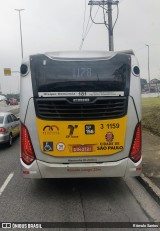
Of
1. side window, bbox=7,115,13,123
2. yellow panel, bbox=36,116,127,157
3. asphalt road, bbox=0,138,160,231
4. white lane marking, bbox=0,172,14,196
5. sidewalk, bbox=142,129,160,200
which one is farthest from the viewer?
side window, bbox=7,115,13,123

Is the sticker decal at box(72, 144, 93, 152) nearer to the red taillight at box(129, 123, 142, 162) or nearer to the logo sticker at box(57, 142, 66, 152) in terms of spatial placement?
the logo sticker at box(57, 142, 66, 152)

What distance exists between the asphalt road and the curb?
0.09m

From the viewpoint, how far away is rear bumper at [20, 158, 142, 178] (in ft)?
19.6

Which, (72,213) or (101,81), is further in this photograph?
(101,81)

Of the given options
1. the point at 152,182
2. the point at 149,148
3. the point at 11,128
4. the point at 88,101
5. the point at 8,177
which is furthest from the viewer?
the point at 11,128

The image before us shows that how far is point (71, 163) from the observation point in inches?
237

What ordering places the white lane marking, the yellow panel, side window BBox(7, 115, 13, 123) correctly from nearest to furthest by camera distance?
the yellow panel
the white lane marking
side window BBox(7, 115, 13, 123)

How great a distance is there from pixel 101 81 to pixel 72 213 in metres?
2.48

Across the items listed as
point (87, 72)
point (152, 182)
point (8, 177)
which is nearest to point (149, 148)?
point (152, 182)

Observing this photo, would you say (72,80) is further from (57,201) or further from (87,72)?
(57,201)

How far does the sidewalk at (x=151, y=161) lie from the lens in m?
6.89

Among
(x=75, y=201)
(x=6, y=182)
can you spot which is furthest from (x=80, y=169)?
(x=6, y=182)

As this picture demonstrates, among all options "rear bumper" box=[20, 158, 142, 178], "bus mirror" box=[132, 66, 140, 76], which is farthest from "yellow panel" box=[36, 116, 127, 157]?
"bus mirror" box=[132, 66, 140, 76]

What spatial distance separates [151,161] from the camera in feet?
29.3
